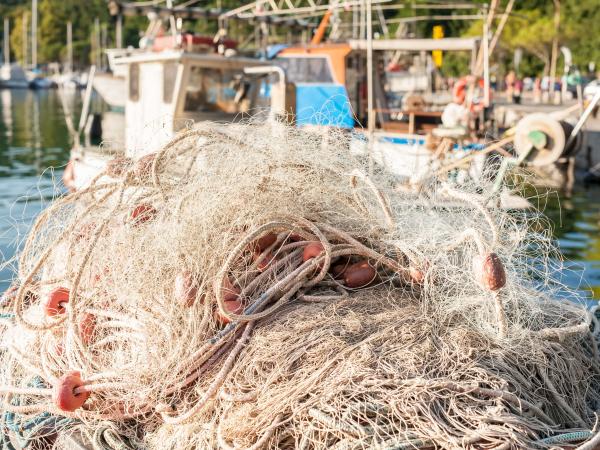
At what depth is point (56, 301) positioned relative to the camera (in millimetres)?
3590

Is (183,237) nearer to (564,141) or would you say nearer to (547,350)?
(547,350)

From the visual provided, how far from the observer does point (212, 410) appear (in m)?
3.11

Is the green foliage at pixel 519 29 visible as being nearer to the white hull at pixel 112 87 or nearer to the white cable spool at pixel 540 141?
the white hull at pixel 112 87

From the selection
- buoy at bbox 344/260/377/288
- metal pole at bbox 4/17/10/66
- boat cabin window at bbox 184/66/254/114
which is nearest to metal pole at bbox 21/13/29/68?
metal pole at bbox 4/17/10/66

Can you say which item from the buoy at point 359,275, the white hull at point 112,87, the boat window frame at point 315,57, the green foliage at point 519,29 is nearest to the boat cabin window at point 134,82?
the boat window frame at point 315,57

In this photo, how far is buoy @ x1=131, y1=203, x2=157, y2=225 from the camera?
3701 mm

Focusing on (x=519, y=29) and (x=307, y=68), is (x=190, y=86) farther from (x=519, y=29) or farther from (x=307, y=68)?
(x=519, y=29)

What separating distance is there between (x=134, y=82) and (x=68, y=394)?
9630 millimetres

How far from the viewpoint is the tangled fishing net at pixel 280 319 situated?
2.84 m

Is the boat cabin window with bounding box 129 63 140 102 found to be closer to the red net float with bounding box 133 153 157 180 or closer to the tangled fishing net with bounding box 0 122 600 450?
the tangled fishing net with bounding box 0 122 600 450

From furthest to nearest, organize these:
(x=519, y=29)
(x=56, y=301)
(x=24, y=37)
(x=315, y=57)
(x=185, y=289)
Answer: (x=24, y=37)
(x=519, y=29)
(x=315, y=57)
(x=56, y=301)
(x=185, y=289)

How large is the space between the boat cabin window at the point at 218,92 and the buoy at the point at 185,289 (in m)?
8.40

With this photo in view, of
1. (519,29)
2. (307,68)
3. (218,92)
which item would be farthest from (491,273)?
(519,29)

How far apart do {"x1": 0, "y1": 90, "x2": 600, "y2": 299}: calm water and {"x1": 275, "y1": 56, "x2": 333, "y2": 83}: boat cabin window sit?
505 cm
